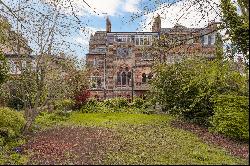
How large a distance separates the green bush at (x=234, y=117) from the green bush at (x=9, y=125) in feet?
30.4

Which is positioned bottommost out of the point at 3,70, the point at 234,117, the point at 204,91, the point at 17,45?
the point at 234,117

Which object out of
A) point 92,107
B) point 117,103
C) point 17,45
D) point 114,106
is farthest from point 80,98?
point 17,45

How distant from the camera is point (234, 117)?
17109mm

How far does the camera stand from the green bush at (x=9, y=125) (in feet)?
58.7

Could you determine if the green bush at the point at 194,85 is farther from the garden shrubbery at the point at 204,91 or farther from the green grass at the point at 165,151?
the green grass at the point at 165,151

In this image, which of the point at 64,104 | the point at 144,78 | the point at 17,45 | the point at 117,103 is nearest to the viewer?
Answer: the point at 17,45

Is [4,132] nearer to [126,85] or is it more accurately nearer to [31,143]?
[31,143]

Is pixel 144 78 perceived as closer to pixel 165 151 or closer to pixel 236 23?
pixel 236 23

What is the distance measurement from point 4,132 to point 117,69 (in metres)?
40.8

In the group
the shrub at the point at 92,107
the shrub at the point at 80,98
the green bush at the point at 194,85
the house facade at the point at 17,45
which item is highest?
the house facade at the point at 17,45

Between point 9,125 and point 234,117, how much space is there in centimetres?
1040

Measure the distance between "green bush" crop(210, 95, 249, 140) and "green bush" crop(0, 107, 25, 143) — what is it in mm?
9270

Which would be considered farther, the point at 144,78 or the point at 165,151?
the point at 144,78

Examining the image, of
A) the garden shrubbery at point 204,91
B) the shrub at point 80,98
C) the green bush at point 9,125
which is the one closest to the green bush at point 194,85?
the garden shrubbery at point 204,91
